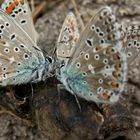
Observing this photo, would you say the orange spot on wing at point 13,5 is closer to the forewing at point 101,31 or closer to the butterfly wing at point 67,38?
the butterfly wing at point 67,38

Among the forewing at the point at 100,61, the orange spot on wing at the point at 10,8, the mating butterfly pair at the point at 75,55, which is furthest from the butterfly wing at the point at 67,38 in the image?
the orange spot on wing at the point at 10,8

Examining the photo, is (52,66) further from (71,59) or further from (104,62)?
(104,62)

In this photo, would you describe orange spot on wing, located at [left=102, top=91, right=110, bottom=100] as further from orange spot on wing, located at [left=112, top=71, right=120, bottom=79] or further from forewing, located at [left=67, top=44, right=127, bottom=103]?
orange spot on wing, located at [left=112, top=71, right=120, bottom=79]

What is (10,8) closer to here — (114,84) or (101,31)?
(101,31)

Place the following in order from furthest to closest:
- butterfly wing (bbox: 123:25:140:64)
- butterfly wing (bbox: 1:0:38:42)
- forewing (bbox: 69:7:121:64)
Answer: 1. butterfly wing (bbox: 1:0:38:42)
2. butterfly wing (bbox: 123:25:140:64)
3. forewing (bbox: 69:7:121:64)

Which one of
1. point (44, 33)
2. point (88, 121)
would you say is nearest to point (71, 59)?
point (88, 121)

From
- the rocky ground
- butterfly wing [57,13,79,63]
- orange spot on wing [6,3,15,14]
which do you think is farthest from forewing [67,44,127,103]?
orange spot on wing [6,3,15,14]

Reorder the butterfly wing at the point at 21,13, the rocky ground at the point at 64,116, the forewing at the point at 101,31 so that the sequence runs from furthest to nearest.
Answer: the butterfly wing at the point at 21,13
the rocky ground at the point at 64,116
the forewing at the point at 101,31
